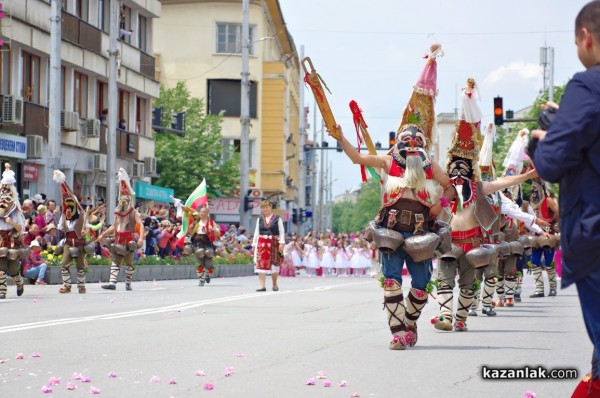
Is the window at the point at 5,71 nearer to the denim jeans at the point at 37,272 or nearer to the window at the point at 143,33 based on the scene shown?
the denim jeans at the point at 37,272

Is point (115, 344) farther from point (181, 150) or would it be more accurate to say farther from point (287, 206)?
point (287, 206)

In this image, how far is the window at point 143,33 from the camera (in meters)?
55.9

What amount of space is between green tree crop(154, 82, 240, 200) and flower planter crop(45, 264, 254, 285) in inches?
717

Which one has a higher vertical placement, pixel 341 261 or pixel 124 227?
pixel 124 227

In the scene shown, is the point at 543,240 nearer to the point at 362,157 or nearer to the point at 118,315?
the point at 118,315

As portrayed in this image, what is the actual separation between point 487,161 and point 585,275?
11574 mm

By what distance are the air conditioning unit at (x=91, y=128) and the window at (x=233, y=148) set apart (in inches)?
927

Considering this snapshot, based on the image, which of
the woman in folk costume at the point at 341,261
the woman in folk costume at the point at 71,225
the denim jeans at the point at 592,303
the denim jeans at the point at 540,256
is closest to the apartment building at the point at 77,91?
the woman in folk costume at the point at 341,261

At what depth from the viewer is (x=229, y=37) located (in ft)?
255

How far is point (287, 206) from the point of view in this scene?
102 metres

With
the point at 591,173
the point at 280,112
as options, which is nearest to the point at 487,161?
the point at 591,173

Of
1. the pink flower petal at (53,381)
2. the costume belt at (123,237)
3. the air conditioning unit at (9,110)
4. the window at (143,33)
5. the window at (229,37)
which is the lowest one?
the pink flower petal at (53,381)

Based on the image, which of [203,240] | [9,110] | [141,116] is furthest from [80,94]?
[203,240]

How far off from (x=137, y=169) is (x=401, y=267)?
41037mm
